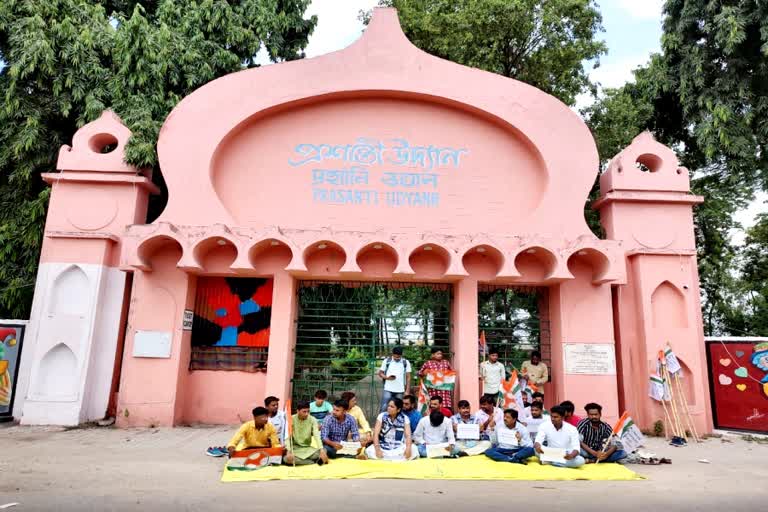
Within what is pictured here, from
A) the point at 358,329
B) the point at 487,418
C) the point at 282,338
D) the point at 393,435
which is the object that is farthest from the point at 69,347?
the point at 487,418

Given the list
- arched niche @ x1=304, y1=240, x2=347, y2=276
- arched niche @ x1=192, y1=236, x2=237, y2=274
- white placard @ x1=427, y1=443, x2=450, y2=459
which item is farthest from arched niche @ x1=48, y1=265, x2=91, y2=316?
white placard @ x1=427, y1=443, x2=450, y2=459

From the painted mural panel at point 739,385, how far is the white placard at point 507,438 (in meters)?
4.80

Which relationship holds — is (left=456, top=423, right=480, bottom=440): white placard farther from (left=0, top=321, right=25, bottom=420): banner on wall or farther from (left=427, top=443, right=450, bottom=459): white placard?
(left=0, top=321, right=25, bottom=420): banner on wall

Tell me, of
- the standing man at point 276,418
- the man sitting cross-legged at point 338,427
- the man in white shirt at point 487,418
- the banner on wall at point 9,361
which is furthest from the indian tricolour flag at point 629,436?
the banner on wall at point 9,361

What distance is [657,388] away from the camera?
27.3 feet

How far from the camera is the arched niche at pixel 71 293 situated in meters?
8.48

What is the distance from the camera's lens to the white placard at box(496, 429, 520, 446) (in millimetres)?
6332

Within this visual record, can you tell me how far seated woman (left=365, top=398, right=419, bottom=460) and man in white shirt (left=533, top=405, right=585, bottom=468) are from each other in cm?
158

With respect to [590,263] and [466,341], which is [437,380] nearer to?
[466,341]

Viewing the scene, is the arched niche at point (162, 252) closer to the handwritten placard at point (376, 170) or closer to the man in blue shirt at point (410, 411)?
the handwritten placard at point (376, 170)

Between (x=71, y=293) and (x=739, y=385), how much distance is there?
11648 millimetres

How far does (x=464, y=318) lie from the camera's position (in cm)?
867

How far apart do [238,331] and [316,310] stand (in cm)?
144

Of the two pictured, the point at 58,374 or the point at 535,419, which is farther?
the point at 58,374
